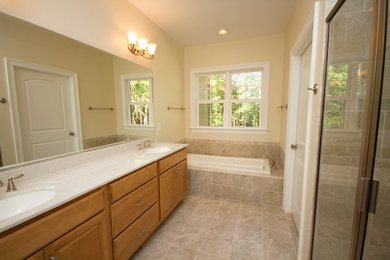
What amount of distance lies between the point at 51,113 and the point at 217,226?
196 cm

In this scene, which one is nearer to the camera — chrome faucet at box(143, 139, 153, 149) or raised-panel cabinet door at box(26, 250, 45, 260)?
raised-panel cabinet door at box(26, 250, 45, 260)

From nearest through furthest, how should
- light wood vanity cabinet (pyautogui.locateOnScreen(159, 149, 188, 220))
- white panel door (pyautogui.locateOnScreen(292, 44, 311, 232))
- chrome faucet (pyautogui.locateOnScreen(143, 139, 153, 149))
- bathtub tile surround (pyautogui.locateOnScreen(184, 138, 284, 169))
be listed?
1. white panel door (pyautogui.locateOnScreen(292, 44, 311, 232))
2. light wood vanity cabinet (pyautogui.locateOnScreen(159, 149, 188, 220))
3. chrome faucet (pyautogui.locateOnScreen(143, 139, 153, 149))
4. bathtub tile surround (pyautogui.locateOnScreen(184, 138, 284, 169))

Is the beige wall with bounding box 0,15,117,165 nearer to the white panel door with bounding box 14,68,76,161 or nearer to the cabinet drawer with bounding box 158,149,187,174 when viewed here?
the white panel door with bounding box 14,68,76,161

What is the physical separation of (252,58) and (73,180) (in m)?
3.03

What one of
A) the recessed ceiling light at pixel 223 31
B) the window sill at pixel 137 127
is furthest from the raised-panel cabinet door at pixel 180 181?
the recessed ceiling light at pixel 223 31

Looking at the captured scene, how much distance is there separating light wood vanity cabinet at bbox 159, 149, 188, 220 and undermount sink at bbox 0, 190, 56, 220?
92cm

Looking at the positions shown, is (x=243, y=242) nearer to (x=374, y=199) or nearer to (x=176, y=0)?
(x=374, y=199)

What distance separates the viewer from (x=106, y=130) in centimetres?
168

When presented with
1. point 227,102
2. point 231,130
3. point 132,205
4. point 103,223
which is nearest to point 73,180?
point 103,223

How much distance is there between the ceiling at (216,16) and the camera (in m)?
1.90

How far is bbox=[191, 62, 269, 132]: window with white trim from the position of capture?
115 inches

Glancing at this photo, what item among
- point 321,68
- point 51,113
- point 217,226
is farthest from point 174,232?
point 321,68

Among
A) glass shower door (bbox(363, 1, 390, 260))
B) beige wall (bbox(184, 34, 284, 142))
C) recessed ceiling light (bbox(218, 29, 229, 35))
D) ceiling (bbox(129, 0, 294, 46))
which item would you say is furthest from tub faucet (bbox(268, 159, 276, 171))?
recessed ceiling light (bbox(218, 29, 229, 35))

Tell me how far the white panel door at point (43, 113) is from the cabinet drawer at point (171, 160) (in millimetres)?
815
